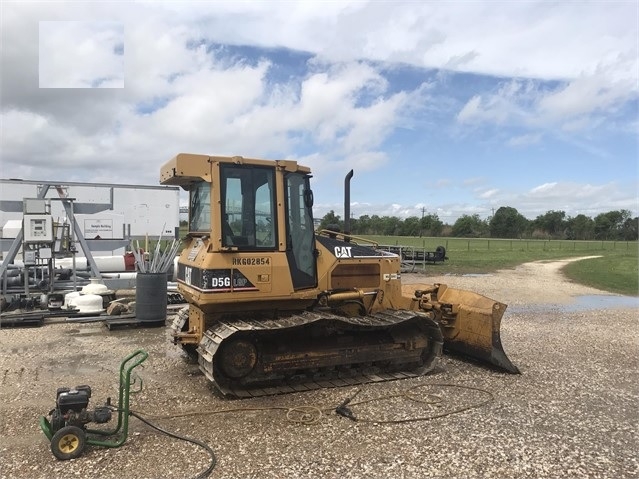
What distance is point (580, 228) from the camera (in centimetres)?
10444

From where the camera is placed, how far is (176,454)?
492 centimetres

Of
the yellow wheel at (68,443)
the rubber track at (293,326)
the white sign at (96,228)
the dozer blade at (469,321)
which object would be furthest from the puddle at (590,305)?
the white sign at (96,228)

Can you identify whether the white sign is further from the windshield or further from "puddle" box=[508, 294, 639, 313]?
the windshield

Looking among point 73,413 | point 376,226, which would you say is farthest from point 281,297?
point 376,226

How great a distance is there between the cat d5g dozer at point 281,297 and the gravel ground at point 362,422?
15.4 inches

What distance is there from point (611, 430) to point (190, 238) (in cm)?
584

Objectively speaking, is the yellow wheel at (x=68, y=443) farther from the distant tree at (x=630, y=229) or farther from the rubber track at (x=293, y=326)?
the distant tree at (x=630, y=229)

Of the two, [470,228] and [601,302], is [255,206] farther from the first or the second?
[470,228]

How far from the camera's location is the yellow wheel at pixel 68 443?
4.77m

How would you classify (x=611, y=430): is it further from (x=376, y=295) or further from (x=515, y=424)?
(x=376, y=295)

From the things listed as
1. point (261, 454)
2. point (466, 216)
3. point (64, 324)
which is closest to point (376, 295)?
A: point (261, 454)

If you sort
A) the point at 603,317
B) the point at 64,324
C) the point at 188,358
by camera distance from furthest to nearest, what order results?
the point at 603,317 < the point at 64,324 < the point at 188,358

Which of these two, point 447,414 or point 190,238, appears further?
point 190,238

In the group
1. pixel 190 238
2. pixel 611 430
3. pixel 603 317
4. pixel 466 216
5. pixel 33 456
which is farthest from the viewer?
pixel 466 216
